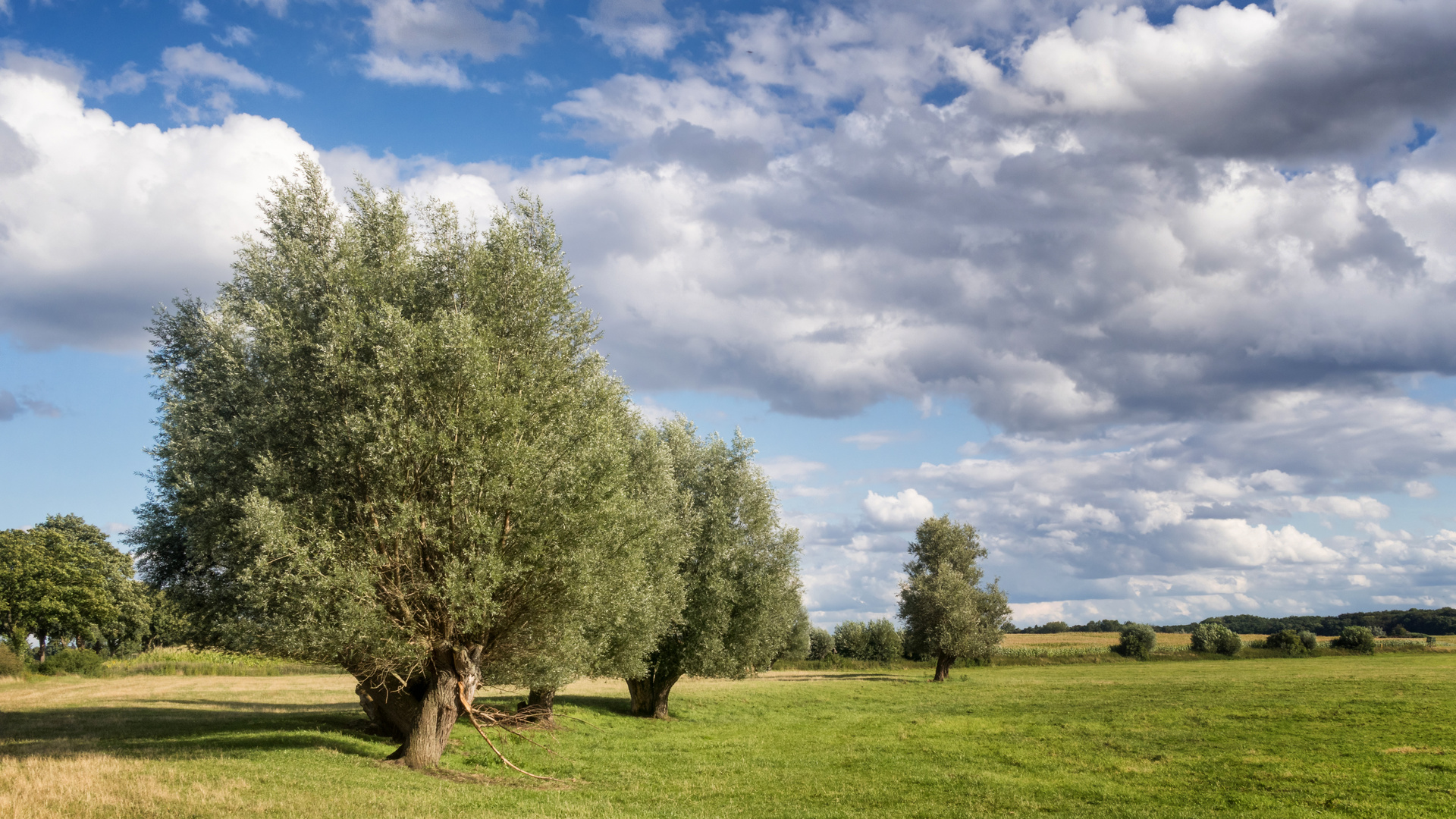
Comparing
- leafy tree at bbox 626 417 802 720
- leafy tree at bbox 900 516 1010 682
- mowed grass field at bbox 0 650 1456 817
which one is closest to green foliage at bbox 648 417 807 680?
leafy tree at bbox 626 417 802 720

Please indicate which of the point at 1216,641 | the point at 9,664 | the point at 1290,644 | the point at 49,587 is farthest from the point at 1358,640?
the point at 49,587

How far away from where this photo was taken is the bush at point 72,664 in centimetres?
6341

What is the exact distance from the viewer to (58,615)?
72.8 m

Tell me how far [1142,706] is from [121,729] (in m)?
50.5

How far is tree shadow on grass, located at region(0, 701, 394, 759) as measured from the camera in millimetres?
22625

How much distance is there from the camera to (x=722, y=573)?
41.0m

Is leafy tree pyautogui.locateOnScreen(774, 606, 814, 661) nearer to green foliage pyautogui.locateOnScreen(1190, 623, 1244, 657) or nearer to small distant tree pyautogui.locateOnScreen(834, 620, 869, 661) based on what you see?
small distant tree pyautogui.locateOnScreen(834, 620, 869, 661)

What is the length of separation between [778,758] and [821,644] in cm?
11656

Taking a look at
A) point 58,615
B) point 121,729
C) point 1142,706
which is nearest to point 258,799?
point 121,729

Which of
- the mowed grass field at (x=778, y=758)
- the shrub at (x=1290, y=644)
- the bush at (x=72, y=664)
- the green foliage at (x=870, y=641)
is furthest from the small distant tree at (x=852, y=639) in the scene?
the bush at (x=72, y=664)

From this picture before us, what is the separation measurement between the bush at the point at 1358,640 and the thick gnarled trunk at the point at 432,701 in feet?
423

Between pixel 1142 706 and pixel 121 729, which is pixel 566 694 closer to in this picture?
pixel 121 729

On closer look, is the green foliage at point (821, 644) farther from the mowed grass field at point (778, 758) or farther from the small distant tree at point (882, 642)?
the mowed grass field at point (778, 758)

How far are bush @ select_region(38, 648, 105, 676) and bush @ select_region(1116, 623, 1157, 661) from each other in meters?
124
